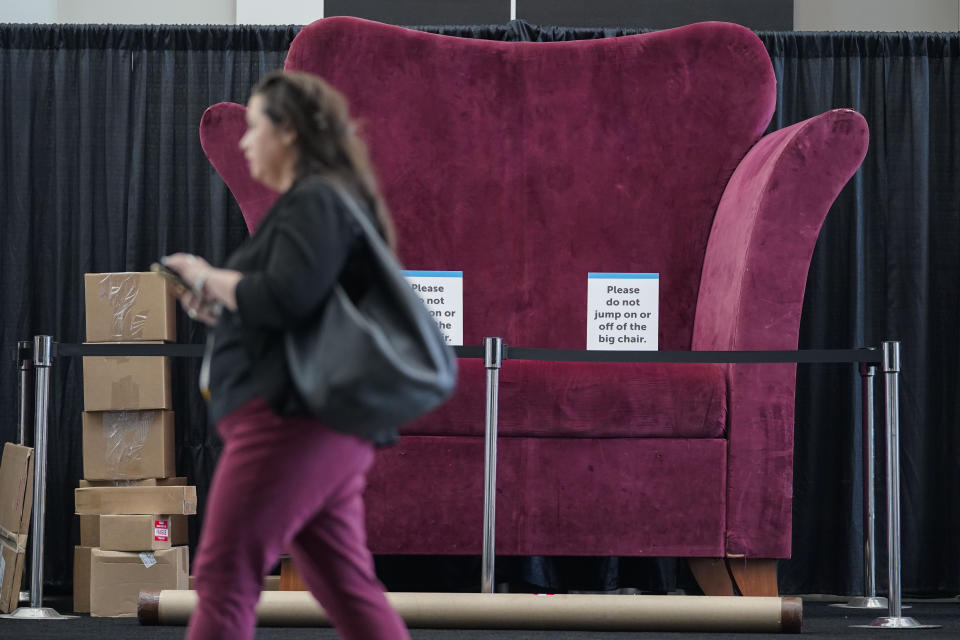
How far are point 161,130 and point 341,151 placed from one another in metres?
2.74

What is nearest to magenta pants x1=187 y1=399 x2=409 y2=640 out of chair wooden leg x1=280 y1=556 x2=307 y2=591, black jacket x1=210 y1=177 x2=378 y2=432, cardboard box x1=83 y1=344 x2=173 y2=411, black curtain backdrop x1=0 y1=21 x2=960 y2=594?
black jacket x1=210 y1=177 x2=378 y2=432

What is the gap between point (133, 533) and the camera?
317 cm

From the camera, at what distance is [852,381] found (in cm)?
386

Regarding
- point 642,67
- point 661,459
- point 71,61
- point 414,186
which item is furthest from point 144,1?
point 661,459

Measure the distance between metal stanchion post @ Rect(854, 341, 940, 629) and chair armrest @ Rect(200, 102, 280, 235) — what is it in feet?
5.28

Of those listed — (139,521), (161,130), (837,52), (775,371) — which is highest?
(837,52)

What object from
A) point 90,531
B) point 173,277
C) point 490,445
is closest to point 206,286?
point 173,277

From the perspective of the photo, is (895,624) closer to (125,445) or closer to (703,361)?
(703,361)

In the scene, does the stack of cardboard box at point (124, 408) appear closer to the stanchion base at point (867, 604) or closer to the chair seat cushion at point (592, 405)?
the chair seat cushion at point (592, 405)

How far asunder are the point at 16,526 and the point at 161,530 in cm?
37

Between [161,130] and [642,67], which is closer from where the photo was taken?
[642,67]

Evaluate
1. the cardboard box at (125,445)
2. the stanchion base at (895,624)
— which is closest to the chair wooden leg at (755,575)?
the stanchion base at (895,624)

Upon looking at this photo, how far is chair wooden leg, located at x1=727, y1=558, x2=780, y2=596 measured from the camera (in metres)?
2.91

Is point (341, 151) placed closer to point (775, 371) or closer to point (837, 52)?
point (775, 371)
